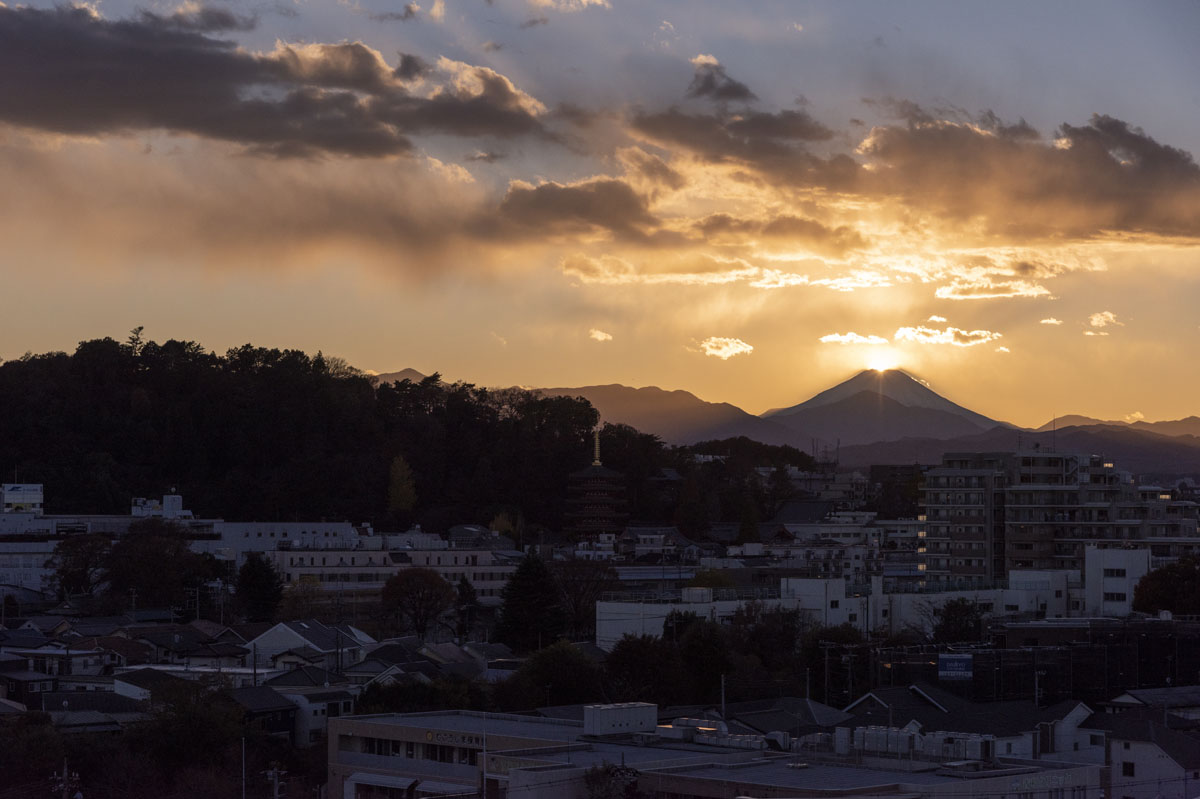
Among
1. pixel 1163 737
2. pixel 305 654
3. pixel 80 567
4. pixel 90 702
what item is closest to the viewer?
pixel 1163 737

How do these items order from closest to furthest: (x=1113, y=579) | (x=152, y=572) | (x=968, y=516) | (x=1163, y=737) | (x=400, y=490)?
1. (x=1163, y=737)
2. (x=1113, y=579)
3. (x=152, y=572)
4. (x=968, y=516)
5. (x=400, y=490)

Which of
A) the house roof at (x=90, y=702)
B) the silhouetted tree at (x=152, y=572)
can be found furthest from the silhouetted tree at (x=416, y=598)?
the house roof at (x=90, y=702)

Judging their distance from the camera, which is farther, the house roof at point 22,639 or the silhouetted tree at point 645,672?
the house roof at point 22,639

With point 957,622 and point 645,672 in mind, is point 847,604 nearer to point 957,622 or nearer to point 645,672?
point 957,622

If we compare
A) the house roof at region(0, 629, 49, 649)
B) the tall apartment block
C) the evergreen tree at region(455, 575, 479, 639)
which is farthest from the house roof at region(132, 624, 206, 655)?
the tall apartment block

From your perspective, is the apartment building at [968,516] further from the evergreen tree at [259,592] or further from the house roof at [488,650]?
the evergreen tree at [259,592]

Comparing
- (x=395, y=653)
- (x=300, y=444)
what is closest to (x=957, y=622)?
(x=395, y=653)

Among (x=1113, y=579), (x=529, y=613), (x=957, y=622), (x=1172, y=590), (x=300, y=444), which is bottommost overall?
(x=529, y=613)
